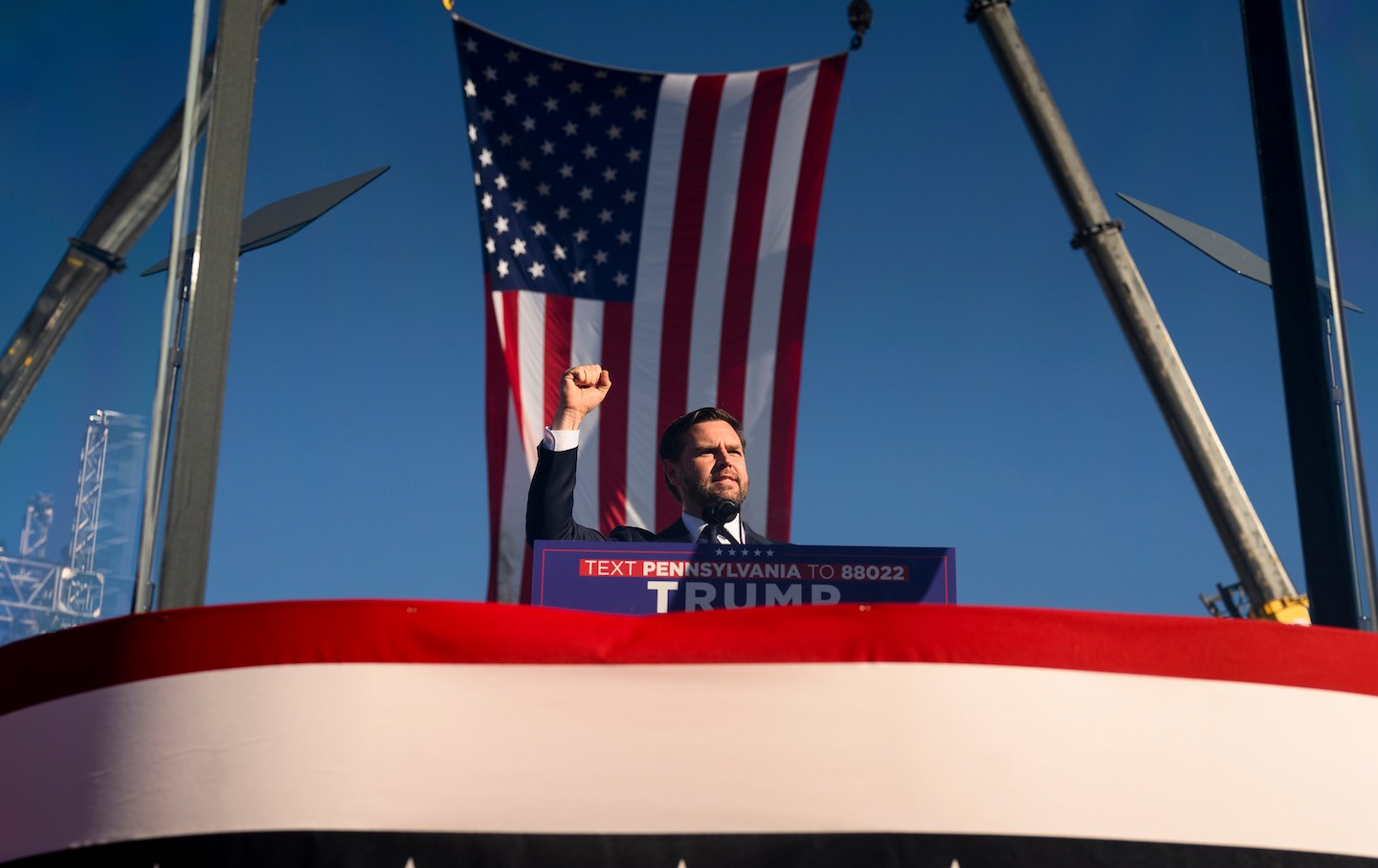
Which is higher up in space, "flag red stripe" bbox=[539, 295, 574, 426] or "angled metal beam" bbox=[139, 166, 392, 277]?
"angled metal beam" bbox=[139, 166, 392, 277]

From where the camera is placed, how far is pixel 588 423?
6.79 metres

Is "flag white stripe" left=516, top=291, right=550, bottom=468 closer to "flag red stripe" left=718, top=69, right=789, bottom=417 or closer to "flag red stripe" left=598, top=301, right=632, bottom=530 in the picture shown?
"flag red stripe" left=598, top=301, right=632, bottom=530

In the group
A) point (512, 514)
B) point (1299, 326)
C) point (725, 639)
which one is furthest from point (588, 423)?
point (725, 639)

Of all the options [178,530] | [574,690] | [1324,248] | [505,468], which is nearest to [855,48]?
[505,468]

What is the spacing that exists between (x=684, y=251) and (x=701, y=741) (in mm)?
5847

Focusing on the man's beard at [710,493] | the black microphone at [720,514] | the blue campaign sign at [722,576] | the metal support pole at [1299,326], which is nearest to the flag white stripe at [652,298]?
the man's beard at [710,493]

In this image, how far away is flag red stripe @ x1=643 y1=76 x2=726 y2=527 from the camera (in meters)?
7.06

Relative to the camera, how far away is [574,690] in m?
1.80

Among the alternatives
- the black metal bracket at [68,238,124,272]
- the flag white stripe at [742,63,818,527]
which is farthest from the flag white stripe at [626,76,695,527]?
the black metal bracket at [68,238,124,272]

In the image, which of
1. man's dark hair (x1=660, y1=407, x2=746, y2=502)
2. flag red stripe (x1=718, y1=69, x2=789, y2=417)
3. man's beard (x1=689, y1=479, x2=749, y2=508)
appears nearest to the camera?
man's beard (x1=689, y1=479, x2=749, y2=508)

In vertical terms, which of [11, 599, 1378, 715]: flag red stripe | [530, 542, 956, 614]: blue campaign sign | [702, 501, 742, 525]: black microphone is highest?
[702, 501, 742, 525]: black microphone

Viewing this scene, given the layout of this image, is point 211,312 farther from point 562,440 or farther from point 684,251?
point 684,251

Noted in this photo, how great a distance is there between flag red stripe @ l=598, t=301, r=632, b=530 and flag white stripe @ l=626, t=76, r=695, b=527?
0.11 ft

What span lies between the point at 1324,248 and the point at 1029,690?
5.36 ft
